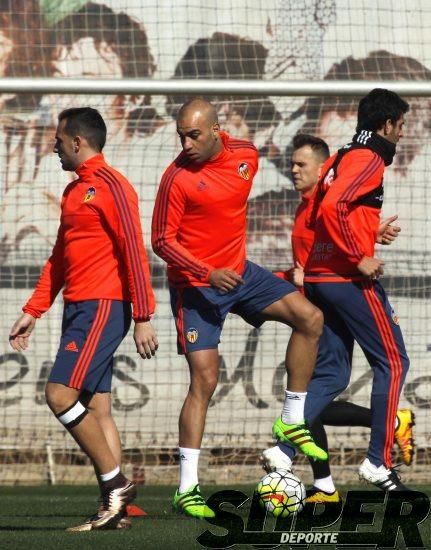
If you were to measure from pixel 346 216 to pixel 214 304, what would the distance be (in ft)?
2.81

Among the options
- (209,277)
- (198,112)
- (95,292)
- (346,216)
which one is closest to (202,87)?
(198,112)

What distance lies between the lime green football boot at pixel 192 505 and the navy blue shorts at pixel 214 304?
76cm

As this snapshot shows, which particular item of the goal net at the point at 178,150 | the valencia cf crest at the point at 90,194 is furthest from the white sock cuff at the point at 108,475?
the goal net at the point at 178,150

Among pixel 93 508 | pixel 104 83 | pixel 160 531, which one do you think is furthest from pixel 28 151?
pixel 160 531

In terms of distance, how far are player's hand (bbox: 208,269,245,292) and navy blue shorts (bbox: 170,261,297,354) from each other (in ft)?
0.28

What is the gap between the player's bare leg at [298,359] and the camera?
23.3 ft

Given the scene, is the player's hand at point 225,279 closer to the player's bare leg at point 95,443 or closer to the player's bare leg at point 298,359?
the player's bare leg at point 298,359

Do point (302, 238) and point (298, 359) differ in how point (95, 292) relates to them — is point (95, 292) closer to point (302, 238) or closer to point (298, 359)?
point (298, 359)

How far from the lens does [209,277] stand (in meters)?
6.94

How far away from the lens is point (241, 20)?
34.4ft

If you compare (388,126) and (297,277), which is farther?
(297,277)

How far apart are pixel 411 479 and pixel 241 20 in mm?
3879

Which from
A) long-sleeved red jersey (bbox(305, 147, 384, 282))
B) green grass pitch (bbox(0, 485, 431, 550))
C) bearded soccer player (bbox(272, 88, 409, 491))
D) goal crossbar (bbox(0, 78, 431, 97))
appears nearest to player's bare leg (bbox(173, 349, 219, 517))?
green grass pitch (bbox(0, 485, 431, 550))

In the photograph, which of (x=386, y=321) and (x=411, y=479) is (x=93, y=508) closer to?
(x=386, y=321)
